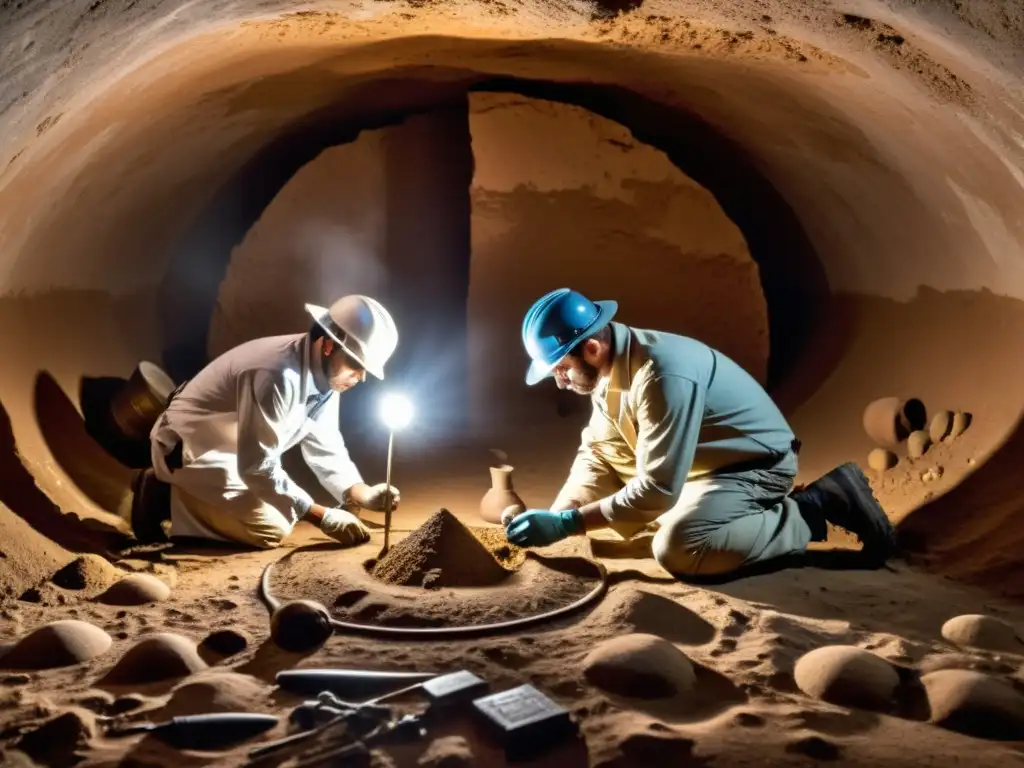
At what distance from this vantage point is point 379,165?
6621mm

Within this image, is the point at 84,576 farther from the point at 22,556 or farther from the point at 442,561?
the point at 442,561

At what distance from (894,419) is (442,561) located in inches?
120

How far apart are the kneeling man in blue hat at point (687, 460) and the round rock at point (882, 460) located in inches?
44.2

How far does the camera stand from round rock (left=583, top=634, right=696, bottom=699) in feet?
9.11

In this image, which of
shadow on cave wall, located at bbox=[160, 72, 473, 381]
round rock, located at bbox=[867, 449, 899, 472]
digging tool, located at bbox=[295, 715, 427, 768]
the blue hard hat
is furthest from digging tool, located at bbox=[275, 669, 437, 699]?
shadow on cave wall, located at bbox=[160, 72, 473, 381]

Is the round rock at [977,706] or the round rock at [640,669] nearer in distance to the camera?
the round rock at [977,706]

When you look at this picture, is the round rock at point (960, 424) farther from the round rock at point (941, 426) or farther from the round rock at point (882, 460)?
the round rock at point (882, 460)

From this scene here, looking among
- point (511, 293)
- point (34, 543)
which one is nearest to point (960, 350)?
point (511, 293)

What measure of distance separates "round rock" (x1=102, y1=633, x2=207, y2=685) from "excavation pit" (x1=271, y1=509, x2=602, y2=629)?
1.86 ft

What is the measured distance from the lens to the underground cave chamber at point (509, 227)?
5.00 meters

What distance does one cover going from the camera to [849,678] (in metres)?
2.74

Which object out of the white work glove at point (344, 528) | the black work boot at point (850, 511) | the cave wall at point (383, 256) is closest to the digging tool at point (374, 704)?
the white work glove at point (344, 528)

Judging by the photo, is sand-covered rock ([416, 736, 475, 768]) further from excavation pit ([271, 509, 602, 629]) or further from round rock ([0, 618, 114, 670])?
round rock ([0, 618, 114, 670])

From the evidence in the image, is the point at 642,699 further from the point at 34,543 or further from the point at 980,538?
the point at 34,543
